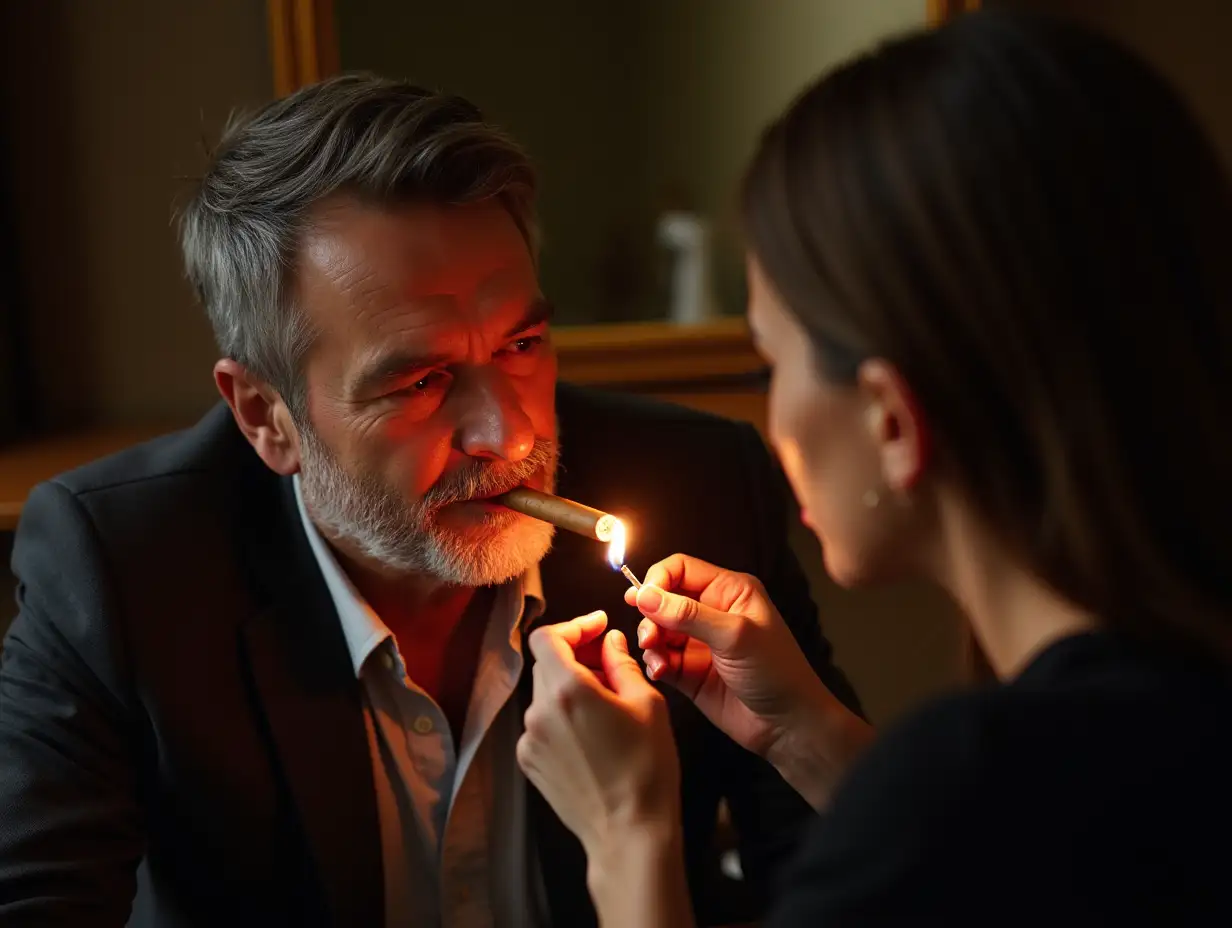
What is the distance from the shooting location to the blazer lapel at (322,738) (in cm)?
161

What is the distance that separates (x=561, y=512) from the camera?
1.43m

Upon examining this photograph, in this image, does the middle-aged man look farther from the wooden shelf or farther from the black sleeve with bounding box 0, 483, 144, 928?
the wooden shelf

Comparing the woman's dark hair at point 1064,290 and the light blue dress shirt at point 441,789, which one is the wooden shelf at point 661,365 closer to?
the light blue dress shirt at point 441,789

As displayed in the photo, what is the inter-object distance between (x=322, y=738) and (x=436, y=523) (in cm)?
33

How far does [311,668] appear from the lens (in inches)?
65.2

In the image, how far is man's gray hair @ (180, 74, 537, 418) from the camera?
5.13 ft

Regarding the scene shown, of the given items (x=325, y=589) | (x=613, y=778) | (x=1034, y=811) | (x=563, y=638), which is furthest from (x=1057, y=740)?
(x=325, y=589)

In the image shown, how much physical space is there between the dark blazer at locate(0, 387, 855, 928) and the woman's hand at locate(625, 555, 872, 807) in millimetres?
297

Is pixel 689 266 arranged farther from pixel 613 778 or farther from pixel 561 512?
pixel 613 778

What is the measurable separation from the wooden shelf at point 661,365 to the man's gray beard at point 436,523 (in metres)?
0.83

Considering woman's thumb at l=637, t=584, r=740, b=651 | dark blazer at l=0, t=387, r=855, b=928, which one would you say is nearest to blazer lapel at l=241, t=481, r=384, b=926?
dark blazer at l=0, t=387, r=855, b=928

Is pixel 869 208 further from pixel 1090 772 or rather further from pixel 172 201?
pixel 172 201

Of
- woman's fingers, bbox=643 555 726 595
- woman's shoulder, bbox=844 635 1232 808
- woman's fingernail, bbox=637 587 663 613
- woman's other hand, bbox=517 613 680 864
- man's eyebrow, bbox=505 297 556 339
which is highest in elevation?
man's eyebrow, bbox=505 297 556 339

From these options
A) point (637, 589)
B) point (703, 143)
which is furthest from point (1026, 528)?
point (703, 143)
